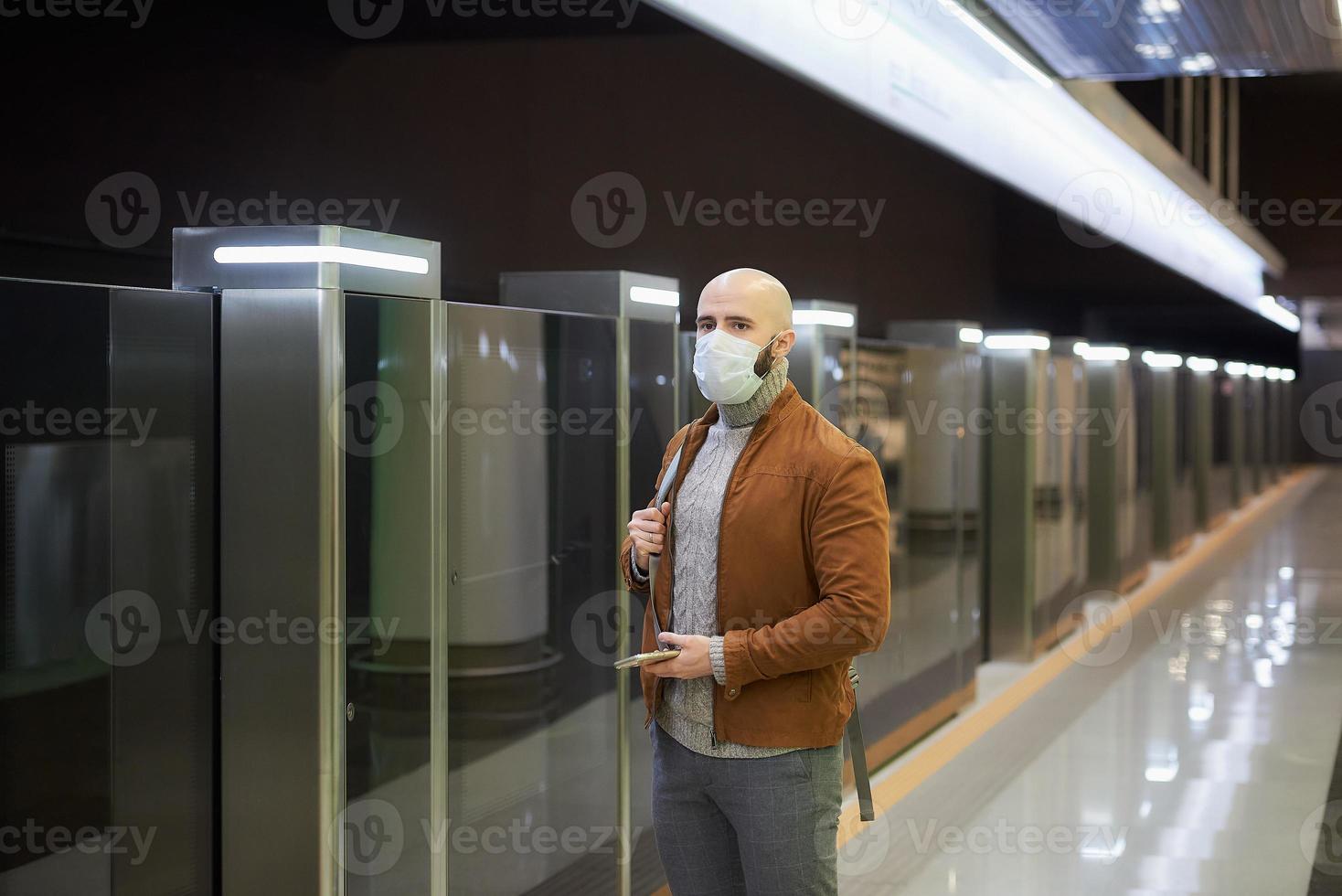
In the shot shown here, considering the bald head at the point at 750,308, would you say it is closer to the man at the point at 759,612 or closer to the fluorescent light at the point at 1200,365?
the man at the point at 759,612

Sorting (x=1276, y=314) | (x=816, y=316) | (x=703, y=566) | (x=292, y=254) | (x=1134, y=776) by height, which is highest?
→ (x=1276, y=314)

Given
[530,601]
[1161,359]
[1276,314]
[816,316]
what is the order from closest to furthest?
[530,601] → [816,316] → [1161,359] → [1276,314]

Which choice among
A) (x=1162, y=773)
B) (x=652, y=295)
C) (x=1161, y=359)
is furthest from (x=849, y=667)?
(x=1161, y=359)

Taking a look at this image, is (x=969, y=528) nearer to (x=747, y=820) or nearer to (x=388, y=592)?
(x=388, y=592)

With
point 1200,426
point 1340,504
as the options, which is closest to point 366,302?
point 1200,426

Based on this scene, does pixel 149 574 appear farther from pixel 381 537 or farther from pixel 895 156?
pixel 895 156

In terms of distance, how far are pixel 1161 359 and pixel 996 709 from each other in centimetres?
714

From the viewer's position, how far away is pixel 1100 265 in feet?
39.2

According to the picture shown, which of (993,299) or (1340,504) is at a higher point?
(993,299)

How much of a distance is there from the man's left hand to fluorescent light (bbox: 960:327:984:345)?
16.1 feet

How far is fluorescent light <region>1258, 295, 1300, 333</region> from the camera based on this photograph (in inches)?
694

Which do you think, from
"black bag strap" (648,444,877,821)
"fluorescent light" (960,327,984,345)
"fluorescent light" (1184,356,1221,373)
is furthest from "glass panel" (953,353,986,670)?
"fluorescent light" (1184,356,1221,373)

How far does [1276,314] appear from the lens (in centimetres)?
2178

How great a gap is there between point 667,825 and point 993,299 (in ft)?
28.4
